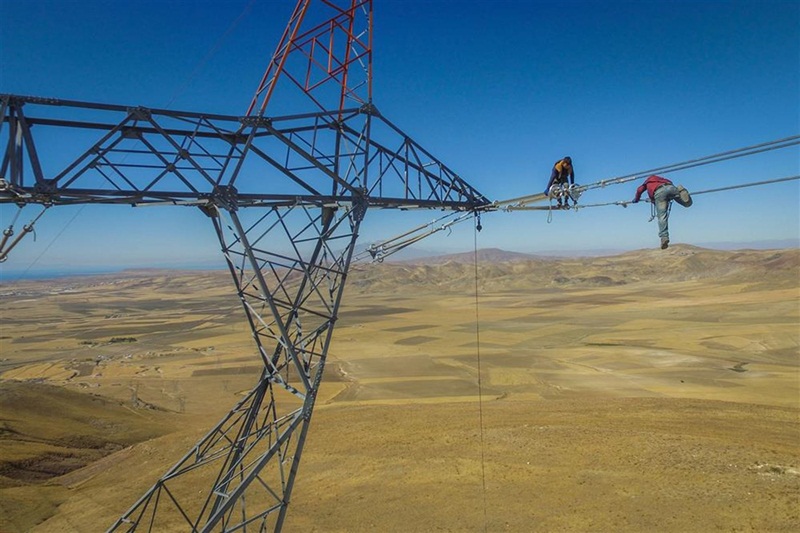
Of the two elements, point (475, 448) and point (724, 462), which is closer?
point (724, 462)

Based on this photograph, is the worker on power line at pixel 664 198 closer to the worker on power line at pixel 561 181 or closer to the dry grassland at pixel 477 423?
the worker on power line at pixel 561 181

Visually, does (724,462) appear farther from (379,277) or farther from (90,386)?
(379,277)

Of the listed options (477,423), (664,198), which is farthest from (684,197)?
(477,423)

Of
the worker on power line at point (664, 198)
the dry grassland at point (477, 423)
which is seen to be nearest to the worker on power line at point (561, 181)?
the worker on power line at point (664, 198)

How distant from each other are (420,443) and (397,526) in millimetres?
5660

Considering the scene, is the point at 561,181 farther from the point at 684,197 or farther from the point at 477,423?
the point at 477,423

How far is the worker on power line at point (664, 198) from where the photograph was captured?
754 centimetres

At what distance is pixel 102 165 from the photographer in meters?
7.69

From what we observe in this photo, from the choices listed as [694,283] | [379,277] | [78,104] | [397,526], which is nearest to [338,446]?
[397,526]

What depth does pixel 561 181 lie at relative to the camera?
962cm

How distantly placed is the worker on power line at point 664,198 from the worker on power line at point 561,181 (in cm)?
184

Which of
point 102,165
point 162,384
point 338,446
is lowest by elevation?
point 162,384

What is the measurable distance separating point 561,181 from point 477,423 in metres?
15.0

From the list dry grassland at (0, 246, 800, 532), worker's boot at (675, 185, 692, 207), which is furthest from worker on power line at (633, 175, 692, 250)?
dry grassland at (0, 246, 800, 532)
